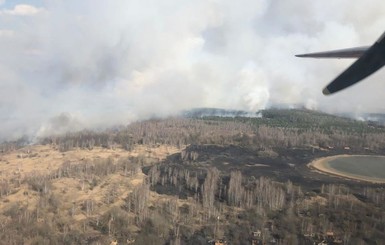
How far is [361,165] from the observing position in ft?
369

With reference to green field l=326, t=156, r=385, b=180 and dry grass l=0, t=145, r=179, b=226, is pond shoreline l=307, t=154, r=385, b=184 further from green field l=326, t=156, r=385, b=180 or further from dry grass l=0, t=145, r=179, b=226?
dry grass l=0, t=145, r=179, b=226

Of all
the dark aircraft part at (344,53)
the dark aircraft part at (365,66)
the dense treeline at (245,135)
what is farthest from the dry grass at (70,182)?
the dark aircraft part at (365,66)

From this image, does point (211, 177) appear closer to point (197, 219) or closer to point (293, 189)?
point (293, 189)

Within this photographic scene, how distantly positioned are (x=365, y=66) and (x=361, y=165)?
11837cm

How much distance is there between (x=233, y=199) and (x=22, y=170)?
57914 mm

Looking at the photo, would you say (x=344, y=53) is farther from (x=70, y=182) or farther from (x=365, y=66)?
(x=70, y=182)

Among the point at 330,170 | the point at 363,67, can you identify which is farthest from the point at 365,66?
the point at 330,170

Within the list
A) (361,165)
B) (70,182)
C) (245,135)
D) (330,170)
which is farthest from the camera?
(245,135)

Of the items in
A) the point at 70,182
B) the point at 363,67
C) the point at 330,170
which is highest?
the point at 363,67

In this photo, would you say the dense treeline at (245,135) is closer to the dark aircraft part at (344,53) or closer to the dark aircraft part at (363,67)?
the dark aircraft part at (344,53)

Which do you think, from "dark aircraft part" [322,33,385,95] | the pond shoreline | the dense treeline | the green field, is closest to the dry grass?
the dense treeline

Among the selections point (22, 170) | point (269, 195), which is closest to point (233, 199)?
point (269, 195)

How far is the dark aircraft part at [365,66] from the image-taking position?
3.56m

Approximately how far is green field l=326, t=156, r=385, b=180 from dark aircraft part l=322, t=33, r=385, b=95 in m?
105
